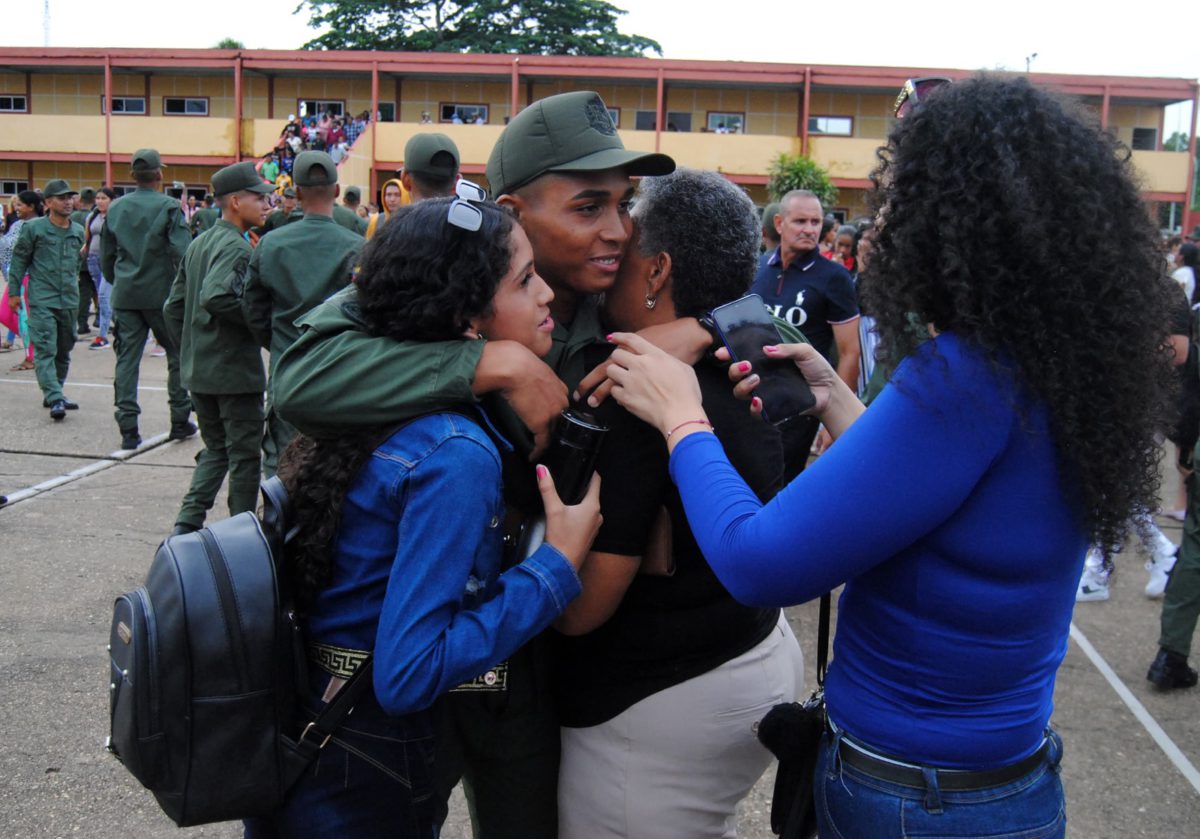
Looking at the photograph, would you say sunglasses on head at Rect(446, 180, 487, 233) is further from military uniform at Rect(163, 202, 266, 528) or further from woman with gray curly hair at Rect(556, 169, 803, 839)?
military uniform at Rect(163, 202, 266, 528)

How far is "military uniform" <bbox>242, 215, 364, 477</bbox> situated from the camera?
5484mm

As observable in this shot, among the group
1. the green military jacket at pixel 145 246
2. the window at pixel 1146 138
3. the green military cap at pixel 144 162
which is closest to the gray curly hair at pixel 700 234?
the green military jacket at pixel 145 246

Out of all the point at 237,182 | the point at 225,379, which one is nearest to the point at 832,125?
the point at 237,182

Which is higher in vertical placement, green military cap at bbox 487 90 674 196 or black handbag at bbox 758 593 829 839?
green military cap at bbox 487 90 674 196

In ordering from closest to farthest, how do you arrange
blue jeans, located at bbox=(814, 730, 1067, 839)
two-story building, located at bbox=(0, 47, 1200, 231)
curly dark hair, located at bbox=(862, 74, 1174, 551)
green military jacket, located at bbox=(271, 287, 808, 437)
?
curly dark hair, located at bbox=(862, 74, 1174, 551)
blue jeans, located at bbox=(814, 730, 1067, 839)
green military jacket, located at bbox=(271, 287, 808, 437)
two-story building, located at bbox=(0, 47, 1200, 231)

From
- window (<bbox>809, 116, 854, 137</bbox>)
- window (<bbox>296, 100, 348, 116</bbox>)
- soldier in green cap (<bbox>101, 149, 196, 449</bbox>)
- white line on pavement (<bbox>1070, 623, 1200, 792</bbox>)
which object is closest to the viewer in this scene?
white line on pavement (<bbox>1070, 623, 1200, 792</bbox>)

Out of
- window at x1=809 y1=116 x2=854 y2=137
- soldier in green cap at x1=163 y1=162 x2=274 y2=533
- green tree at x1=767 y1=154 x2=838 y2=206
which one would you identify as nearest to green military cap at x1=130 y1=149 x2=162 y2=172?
soldier in green cap at x1=163 y1=162 x2=274 y2=533

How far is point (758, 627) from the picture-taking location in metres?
2.03

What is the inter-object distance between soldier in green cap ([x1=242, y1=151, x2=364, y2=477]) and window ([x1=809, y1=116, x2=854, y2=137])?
30404mm

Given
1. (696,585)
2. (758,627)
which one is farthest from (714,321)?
(758,627)

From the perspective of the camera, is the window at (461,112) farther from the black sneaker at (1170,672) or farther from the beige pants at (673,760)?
the beige pants at (673,760)

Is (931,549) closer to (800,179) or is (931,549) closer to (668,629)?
(668,629)

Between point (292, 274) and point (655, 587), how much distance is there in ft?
13.5

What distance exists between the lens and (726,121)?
34188mm
